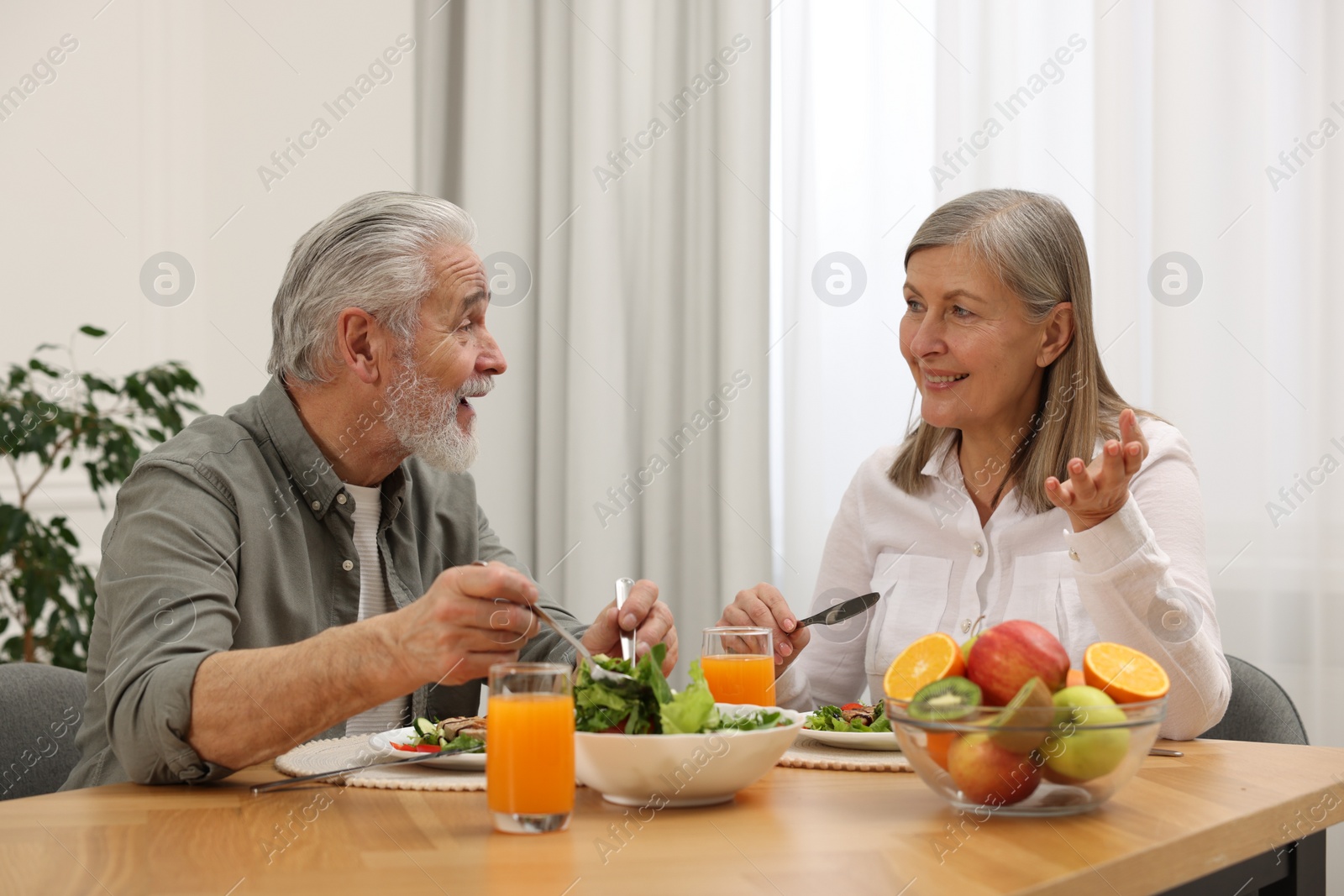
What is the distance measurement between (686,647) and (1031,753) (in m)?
2.26

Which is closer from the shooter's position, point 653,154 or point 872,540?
point 872,540

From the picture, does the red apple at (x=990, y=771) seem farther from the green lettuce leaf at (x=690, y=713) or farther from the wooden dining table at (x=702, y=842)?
the green lettuce leaf at (x=690, y=713)

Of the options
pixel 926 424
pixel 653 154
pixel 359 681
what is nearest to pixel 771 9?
pixel 653 154

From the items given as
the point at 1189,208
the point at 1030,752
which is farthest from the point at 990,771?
the point at 1189,208

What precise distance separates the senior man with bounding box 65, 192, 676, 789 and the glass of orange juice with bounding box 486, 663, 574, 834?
0.14 metres

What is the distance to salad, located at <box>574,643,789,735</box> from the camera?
1130 mm

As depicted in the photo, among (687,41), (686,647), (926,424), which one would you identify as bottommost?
(686,647)

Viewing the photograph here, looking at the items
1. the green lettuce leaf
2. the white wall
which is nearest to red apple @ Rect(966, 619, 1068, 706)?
the green lettuce leaf

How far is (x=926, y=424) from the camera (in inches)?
83.4

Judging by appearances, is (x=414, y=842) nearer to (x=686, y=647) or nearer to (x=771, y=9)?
(x=686, y=647)

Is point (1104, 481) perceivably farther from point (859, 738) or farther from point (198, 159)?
point (198, 159)

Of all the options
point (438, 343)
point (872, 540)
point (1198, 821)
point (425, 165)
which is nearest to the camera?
point (1198, 821)

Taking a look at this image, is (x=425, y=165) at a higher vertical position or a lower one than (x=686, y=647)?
higher

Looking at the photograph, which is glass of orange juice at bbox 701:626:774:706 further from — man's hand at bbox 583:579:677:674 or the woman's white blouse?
the woman's white blouse
